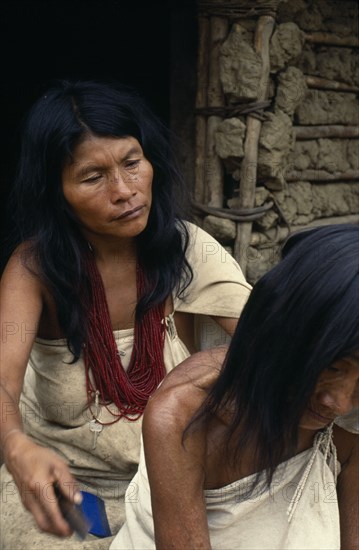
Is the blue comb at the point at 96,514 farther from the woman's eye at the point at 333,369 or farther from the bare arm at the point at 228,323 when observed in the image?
the woman's eye at the point at 333,369

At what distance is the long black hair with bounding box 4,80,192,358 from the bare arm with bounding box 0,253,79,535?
82 millimetres

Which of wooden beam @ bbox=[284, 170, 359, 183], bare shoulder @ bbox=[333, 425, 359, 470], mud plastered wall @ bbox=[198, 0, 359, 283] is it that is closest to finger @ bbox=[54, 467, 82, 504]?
bare shoulder @ bbox=[333, 425, 359, 470]

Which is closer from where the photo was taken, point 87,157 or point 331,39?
point 87,157

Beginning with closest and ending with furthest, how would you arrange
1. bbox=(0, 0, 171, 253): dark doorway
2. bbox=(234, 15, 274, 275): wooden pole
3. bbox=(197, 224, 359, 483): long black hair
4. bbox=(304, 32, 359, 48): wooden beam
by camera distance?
bbox=(197, 224, 359, 483): long black hair → bbox=(234, 15, 274, 275): wooden pole → bbox=(304, 32, 359, 48): wooden beam → bbox=(0, 0, 171, 253): dark doorway

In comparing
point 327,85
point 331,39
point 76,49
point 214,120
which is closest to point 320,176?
point 327,85

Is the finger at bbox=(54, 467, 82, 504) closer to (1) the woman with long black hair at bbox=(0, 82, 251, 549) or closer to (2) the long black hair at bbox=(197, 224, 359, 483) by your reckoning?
(2) the long black hair at bbox=(197, 224, 359, 483)

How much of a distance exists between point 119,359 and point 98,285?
24cm

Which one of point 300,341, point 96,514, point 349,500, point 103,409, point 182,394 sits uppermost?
point 300,341

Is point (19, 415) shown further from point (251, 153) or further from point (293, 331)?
point (251, 153)

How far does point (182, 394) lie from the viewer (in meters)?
1.71

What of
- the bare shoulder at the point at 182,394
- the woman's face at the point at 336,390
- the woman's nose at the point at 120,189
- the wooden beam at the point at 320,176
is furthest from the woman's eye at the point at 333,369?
the wooden beam at the point at 320,176

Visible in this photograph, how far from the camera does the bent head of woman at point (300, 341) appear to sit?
1.39m

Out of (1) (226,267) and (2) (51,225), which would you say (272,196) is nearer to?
(1) (226,267)

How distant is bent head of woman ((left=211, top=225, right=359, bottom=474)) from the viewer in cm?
139
